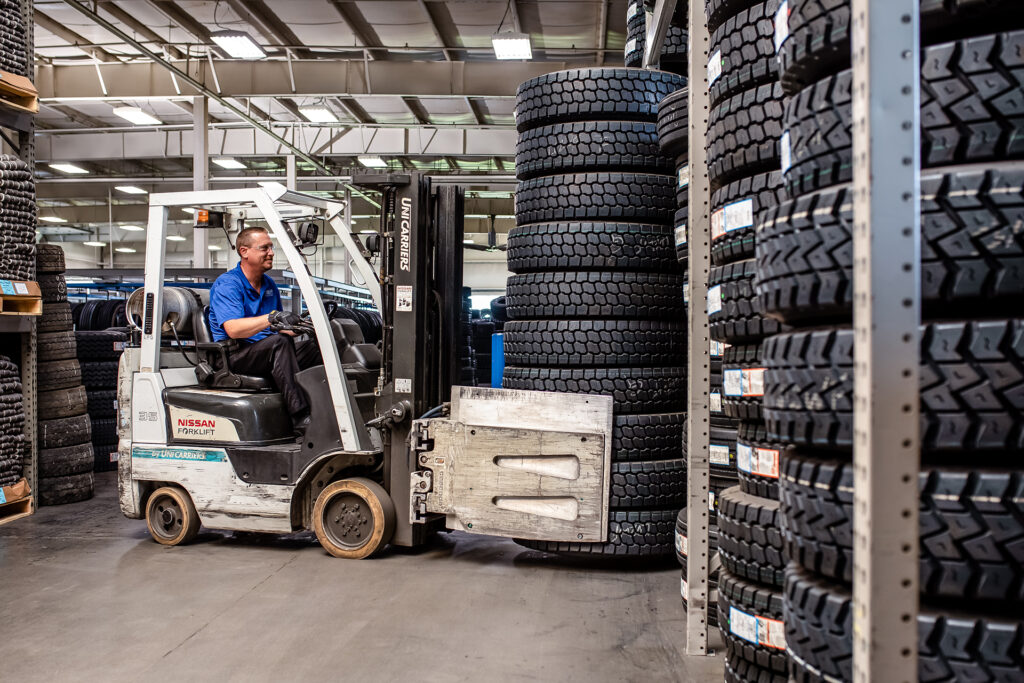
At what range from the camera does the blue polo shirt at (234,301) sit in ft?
19.2

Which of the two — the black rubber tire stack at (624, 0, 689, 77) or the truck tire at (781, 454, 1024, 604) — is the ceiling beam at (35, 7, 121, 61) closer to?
the black rubber tire stack at (624, 0, 689, 77)

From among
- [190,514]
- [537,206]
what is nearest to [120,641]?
[190,514]

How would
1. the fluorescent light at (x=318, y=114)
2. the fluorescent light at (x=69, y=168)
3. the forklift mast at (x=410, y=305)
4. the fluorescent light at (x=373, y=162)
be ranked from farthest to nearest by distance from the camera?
the fluorescent light at (x=69, y=168) < the fluorescent light at (x=373, y=162) < the fluorescent light at (x=318, y=114) < the forklift mast at (x=410, y=305)

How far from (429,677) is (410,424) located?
2.26 meters

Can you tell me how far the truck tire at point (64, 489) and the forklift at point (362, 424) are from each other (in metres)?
1.73

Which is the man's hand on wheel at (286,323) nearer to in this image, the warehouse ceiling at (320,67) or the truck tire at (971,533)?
the truck tire at (971,533)

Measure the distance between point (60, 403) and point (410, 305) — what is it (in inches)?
149

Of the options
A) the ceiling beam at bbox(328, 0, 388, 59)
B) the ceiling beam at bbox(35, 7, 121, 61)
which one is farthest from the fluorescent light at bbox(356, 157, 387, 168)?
the ceiling beam at bbox(35, 7, 121, 61)

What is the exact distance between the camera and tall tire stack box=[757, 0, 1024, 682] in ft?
5.76

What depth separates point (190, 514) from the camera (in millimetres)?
5965

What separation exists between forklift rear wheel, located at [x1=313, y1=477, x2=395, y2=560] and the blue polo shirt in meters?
1.20

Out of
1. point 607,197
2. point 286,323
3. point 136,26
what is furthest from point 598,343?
point 136,26

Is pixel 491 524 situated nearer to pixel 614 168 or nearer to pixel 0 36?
pixel 614 168

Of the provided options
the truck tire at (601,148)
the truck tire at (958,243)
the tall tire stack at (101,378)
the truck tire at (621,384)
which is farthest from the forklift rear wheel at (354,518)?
the tall tire stack at (101,378)
